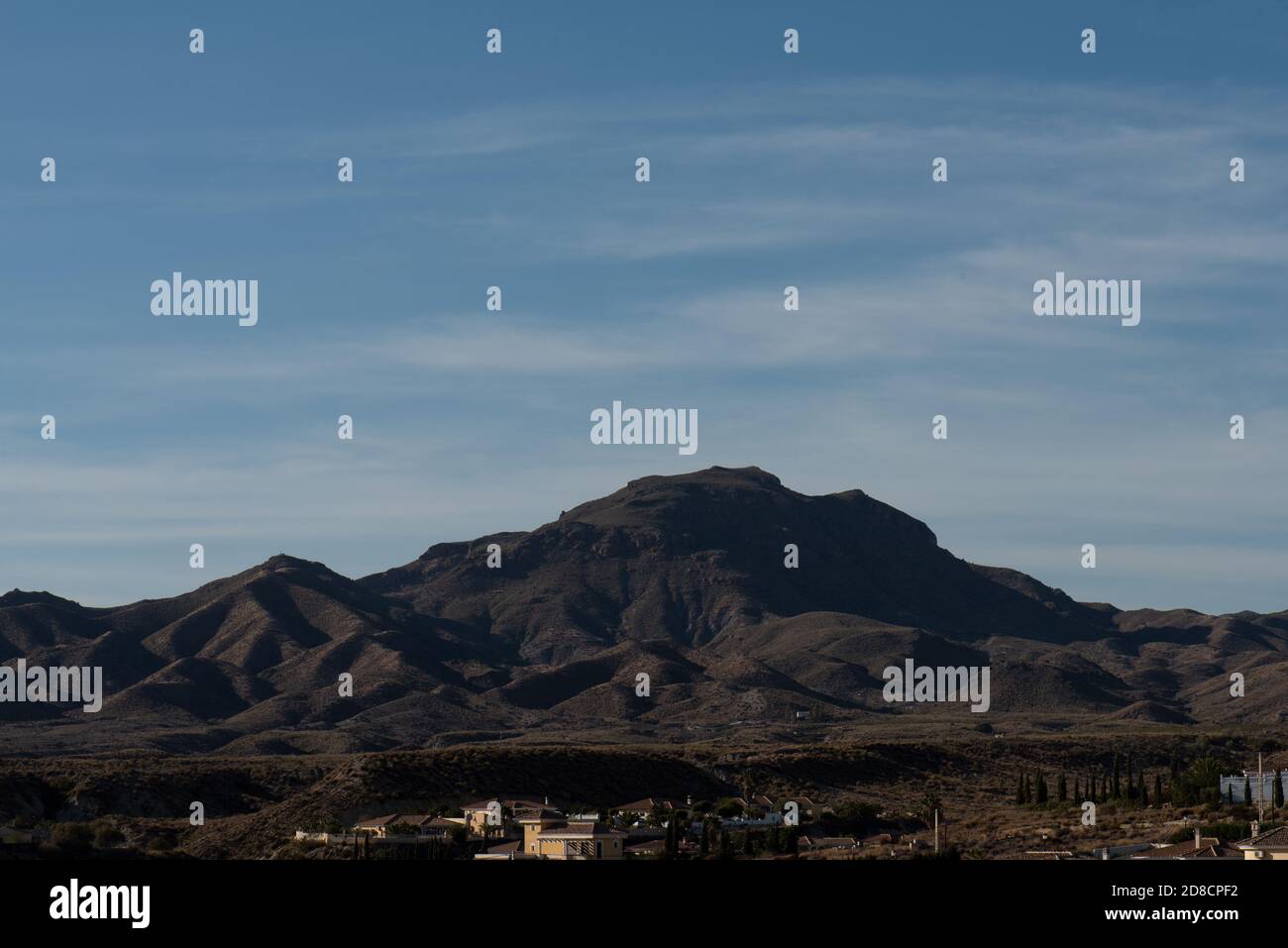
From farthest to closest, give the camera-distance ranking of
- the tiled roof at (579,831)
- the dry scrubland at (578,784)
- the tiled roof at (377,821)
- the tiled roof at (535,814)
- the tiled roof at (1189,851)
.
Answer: the tiled roof at (377,821) → the dry scrubland at (578,784) → the tiled roof at (535,814) → the tiled roof at (579,831) → the tiled roof at (1189,851)

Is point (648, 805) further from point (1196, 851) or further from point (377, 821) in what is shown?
point (1196, 851)

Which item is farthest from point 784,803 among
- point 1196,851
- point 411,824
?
point 1196,851

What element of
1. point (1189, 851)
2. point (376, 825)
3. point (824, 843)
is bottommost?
point (824, 843)

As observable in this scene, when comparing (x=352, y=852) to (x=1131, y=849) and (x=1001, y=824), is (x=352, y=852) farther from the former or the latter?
(x=1001, y=824)

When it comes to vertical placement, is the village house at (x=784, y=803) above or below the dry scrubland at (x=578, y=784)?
below

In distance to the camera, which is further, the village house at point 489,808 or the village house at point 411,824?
the village house at point 489,808

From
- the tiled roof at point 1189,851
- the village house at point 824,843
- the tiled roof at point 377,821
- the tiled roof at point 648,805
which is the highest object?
the tiled roof at point 1189,851

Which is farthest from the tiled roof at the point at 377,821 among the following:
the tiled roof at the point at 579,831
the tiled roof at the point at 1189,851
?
the tiled roof at the point at 1189,851

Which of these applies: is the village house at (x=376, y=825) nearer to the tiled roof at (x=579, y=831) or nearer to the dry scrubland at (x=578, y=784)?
the dry scrubland at (x=578, y=784)

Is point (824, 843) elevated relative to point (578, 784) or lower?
lower

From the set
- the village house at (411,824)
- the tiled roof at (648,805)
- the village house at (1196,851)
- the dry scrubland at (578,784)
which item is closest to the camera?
the village house at (1196,851)

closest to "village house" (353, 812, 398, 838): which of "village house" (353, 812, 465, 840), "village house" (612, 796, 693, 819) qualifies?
"village house" (353, 812, 465, 840)
